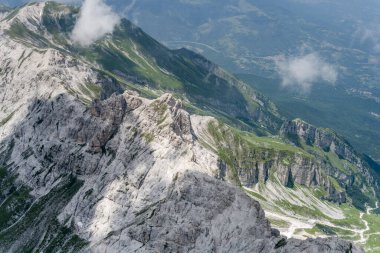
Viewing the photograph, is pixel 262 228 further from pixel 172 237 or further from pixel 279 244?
pixel 172 237

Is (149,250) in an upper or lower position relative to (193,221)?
lower

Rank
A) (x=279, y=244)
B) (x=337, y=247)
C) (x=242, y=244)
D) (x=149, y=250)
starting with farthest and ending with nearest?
(x=149, y=250) < (x=242, y=244) < (x=279, y=244) < (x=337, y=247)

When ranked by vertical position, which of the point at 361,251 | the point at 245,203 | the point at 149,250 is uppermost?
the point at 245,203

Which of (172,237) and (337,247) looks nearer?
(337,247)

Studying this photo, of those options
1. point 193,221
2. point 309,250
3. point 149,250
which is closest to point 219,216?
point 193,221

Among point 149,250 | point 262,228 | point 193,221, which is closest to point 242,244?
point 262,228

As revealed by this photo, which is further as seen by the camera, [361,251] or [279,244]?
[279,244]

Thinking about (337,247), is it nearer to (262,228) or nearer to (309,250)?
(309,250)

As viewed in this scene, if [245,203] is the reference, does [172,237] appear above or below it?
below

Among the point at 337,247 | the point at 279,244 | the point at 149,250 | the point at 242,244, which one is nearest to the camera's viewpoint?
the point at 337,247
